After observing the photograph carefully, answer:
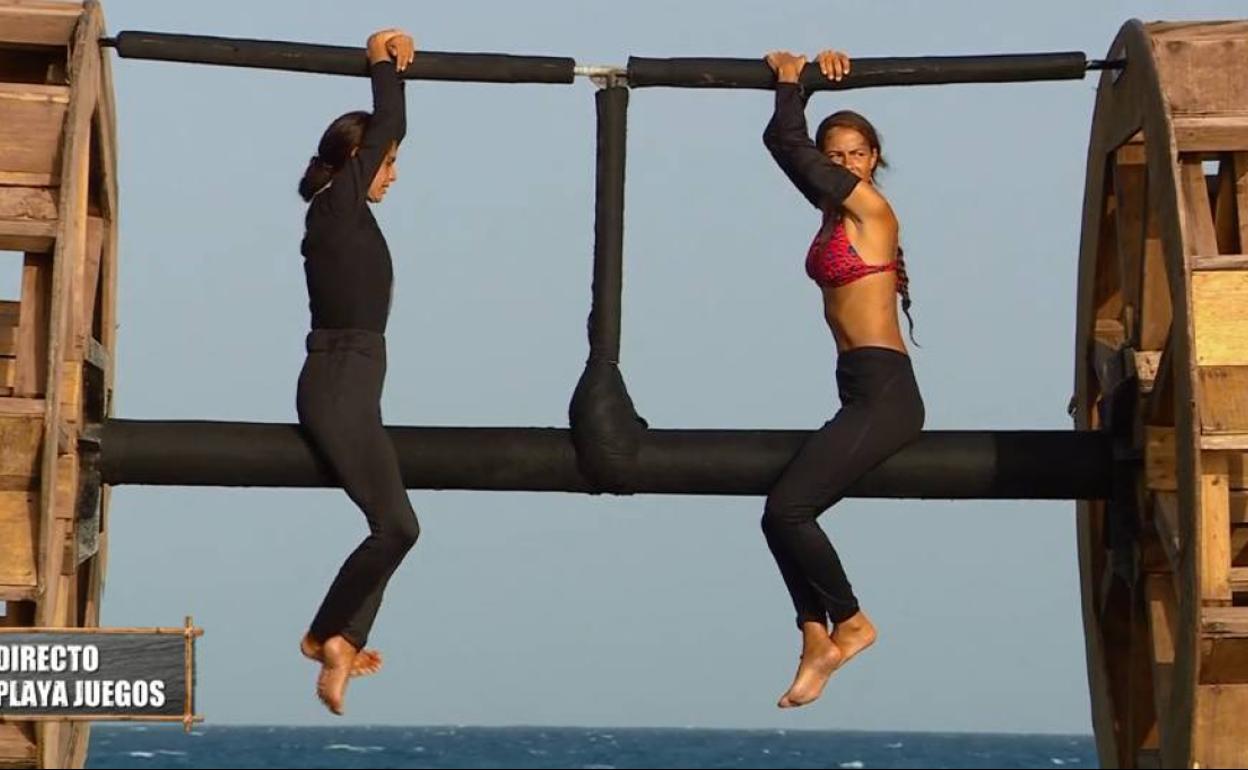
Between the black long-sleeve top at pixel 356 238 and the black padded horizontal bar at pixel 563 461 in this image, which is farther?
the black padded horizontal bar at pixel 563 461

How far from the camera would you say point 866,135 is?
12.1m

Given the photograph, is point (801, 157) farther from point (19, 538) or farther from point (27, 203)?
point (19, 538)

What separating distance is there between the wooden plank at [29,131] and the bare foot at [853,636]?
12.6 ft

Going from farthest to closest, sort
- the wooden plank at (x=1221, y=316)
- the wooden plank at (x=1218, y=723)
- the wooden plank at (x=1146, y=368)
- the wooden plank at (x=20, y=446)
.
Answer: the wooden plank at (x=1146, y=368) < the wooden plank at (x=20, y=446) < the wooden plank at (x=1218, y=723) < the wooden plank at (x=1221, y=316)

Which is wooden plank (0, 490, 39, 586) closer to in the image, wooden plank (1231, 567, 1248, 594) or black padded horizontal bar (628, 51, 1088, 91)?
black padded horizontal bar (628, 51, 1088, 91)

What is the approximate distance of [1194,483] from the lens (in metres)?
11.2

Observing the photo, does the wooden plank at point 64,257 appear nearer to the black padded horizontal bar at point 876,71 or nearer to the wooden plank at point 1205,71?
the black padded horizontal bar at point 876,71

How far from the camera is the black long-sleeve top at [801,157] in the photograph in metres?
11.9

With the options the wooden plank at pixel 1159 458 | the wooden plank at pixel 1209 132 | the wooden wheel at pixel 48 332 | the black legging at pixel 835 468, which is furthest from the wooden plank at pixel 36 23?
the wooden plank at pixel 1159 458

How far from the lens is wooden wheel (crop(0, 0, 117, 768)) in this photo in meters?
11.9

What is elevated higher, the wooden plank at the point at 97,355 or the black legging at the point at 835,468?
the wooden plank at the point at 97,355

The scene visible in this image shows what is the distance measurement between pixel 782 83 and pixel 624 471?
5.90 ft

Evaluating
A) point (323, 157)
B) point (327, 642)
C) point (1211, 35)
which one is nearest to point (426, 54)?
point (323, 157)

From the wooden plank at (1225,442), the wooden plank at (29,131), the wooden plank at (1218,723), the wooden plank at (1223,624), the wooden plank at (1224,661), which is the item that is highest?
the wooden plank at (29,131)
